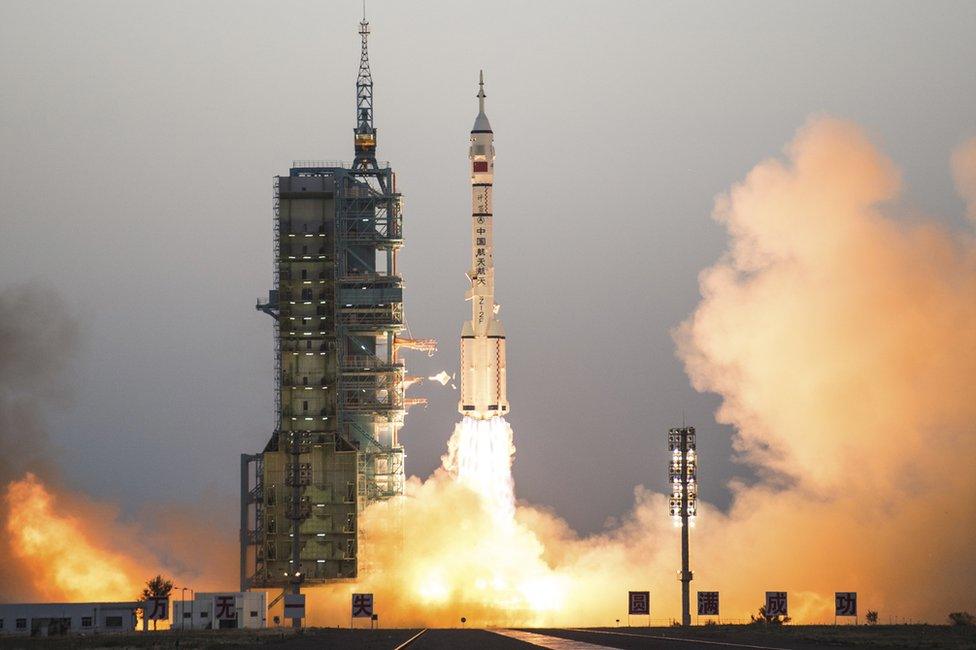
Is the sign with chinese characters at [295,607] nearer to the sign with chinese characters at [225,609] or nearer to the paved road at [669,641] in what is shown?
the paved road at [669,641]

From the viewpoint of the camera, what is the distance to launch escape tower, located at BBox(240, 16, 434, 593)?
15388 centimetres

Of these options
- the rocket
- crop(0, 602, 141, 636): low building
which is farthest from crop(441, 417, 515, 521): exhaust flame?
crop(0, 602, 141, 636): low building

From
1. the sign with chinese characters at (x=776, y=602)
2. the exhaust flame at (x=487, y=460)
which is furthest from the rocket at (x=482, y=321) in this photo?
the sign with chinese characters at (x=776, y=602)

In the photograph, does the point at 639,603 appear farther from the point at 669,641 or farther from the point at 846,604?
the point at 669,641

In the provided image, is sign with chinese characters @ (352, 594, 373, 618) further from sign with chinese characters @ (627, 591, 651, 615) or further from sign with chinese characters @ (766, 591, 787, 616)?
sign with chinese characters @ (766, 591, 787, 616)

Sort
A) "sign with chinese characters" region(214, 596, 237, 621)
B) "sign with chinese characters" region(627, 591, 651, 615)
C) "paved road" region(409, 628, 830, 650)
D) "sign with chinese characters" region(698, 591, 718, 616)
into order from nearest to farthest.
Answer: "paved road" region(409, 628, 830, 650)
"sign with chinese characters" region(627, 591, 651, 615)
"sign with chinese characters" region(698, 591, 718, 616)
"sign with chinese characters" region(214, 596, 237, 621)

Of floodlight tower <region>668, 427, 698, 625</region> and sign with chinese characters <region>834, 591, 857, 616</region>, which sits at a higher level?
floodlight tower <region>668, 427, 698, 625</region>

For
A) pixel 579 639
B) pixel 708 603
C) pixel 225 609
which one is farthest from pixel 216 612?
pixel 579 639

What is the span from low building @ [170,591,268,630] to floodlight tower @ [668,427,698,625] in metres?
31.2

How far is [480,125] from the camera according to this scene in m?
147

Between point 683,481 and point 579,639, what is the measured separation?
124 feet

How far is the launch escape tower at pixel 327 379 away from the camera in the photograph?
505ft

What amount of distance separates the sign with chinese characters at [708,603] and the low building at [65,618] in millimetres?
40793

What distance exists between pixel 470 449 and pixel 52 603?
3339cm
